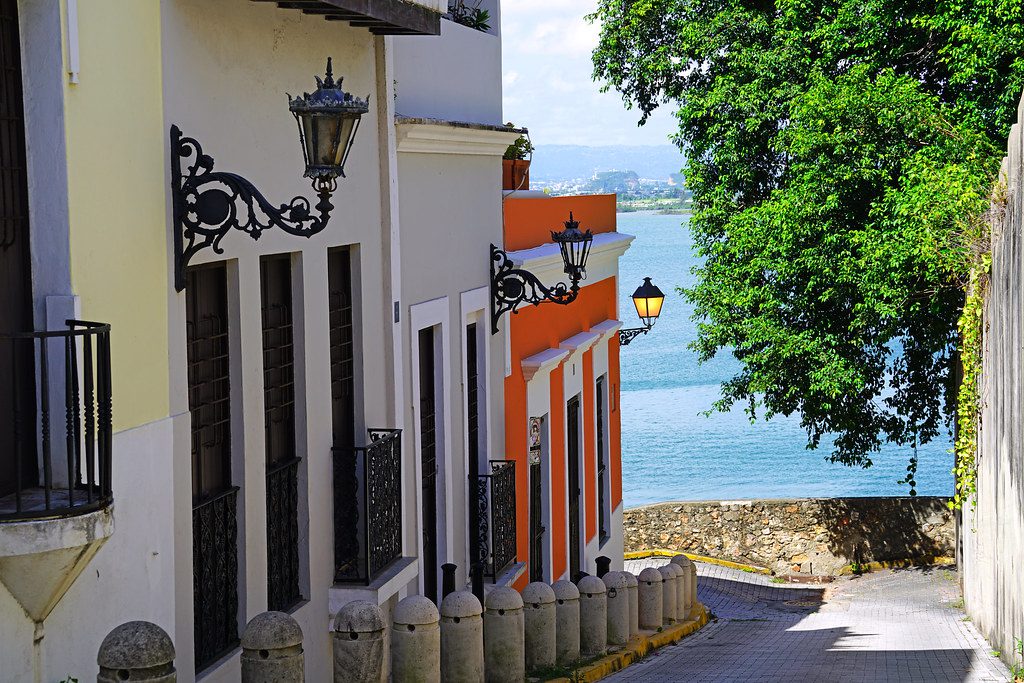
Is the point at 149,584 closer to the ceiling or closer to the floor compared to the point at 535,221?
closer to the floor

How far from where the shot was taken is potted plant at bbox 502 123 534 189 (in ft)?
46.6

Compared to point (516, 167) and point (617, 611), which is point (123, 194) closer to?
point (617, 611)

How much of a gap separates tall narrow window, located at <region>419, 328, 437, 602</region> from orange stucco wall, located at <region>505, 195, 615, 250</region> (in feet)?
8.98

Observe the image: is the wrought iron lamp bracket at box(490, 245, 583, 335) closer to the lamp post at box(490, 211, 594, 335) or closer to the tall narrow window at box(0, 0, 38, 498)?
the lamp post at box(490, 211, 594, 335)

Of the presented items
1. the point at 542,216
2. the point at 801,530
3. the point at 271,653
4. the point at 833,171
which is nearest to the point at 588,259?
the point at 542,216

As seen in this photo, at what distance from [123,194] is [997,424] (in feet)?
31.0

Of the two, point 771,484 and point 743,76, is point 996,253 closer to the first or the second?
point 743,76

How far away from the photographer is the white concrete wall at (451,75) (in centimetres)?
1027

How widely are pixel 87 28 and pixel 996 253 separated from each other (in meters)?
9.60

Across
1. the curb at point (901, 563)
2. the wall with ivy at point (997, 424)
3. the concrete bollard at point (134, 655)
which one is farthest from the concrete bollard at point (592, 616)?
the curb at point (901, 563)

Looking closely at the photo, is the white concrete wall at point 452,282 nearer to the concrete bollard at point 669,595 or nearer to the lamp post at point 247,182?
the concrete bollard at point 669,595

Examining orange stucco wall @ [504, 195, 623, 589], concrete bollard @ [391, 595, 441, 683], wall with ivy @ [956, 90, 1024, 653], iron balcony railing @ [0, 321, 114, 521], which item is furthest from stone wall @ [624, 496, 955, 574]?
iron balcony railing @ [0, 321, 114, 521]

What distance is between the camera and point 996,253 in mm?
12797

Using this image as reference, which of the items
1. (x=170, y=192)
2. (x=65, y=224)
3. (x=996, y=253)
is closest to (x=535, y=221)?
(x=996, y=253)
